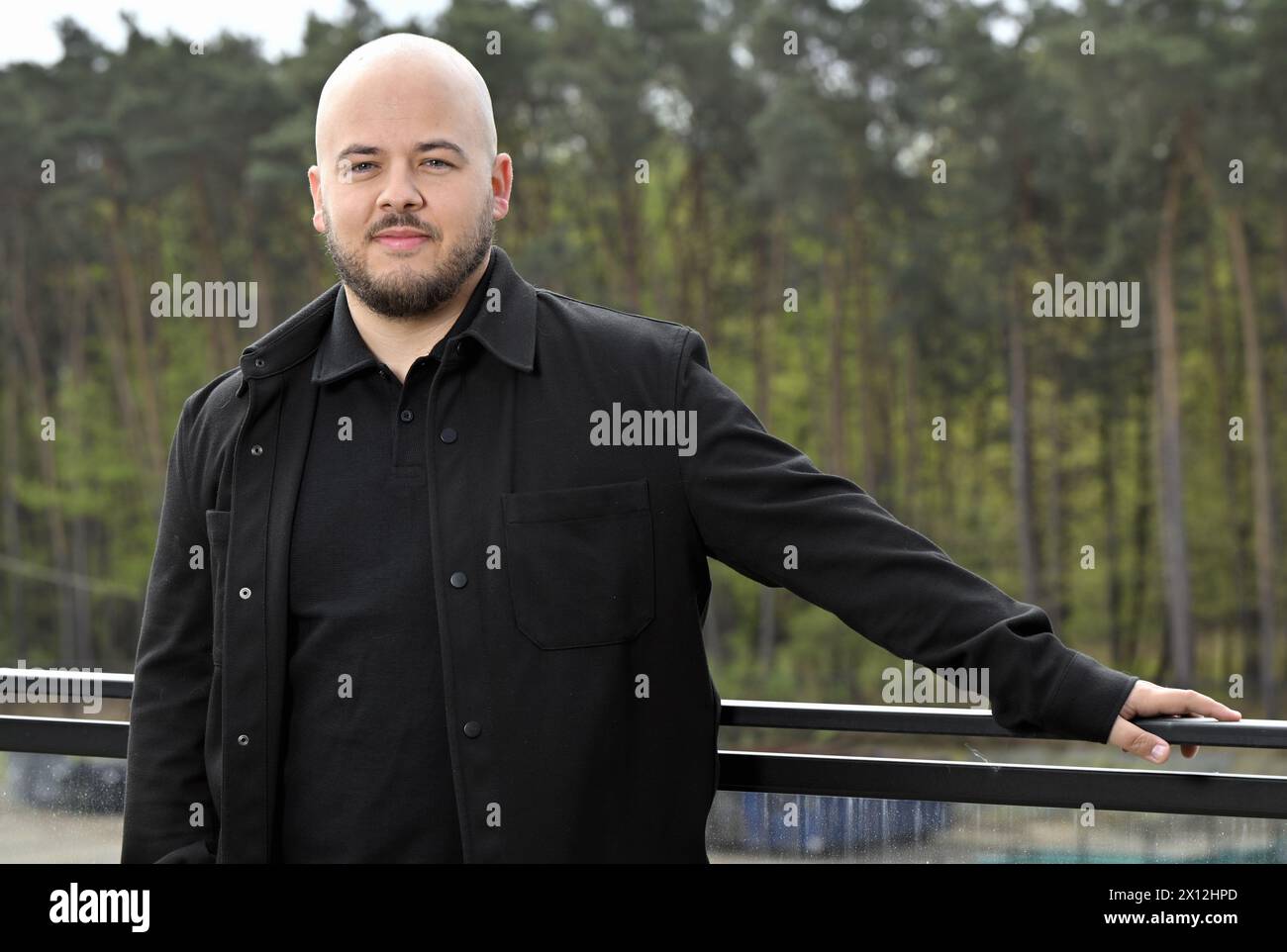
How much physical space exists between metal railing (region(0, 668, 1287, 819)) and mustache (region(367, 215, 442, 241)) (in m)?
0.88

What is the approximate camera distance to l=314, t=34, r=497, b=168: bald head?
2303 mm

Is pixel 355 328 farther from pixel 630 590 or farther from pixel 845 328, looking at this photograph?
pixel 845 328

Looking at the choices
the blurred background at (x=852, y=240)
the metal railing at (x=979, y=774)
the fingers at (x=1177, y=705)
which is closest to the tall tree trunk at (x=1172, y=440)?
the blurred background at (x=852, y=240)

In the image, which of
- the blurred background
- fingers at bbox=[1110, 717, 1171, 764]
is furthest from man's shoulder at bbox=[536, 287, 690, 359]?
the blurred background

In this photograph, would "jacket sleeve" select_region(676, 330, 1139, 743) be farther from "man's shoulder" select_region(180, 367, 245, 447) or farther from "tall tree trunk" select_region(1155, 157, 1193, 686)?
"tall tree trunk" select_region(1155, 157, 1193, 686)

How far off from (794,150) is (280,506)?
2549 centimetres

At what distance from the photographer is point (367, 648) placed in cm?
228

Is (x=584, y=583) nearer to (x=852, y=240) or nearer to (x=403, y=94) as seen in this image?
(x=403, y=94)

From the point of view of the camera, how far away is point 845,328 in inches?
1256

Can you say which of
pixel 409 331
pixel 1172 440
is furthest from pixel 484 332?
pixel 1172 440

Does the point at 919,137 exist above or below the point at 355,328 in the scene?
above

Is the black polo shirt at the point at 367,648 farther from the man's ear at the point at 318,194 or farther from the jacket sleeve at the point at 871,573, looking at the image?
the jacket sleeve at the point at 871,573
